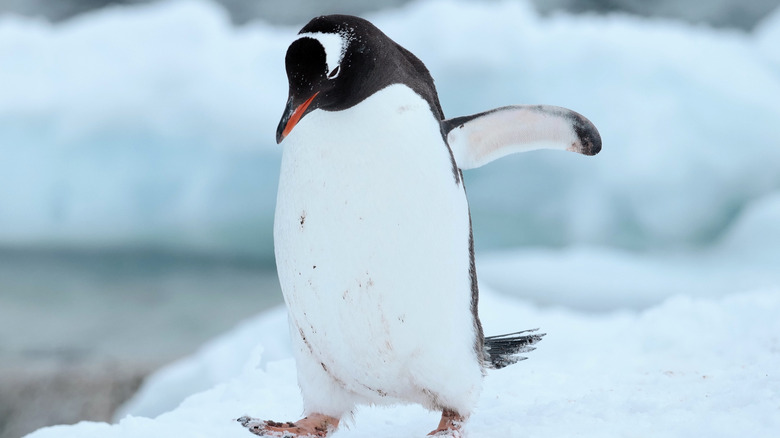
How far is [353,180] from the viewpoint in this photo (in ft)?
4.37

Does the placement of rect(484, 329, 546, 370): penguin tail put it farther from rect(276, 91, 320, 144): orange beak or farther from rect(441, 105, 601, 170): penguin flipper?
rect(276, 91, 320, 144): orange beak

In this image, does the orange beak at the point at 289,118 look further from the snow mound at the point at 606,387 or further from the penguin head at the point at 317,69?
the snow mound at the point at 606,387

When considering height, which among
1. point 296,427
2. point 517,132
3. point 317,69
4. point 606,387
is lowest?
point 606,387

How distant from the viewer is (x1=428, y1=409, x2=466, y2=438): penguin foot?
1.46 meters

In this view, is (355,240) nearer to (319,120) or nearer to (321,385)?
(319,120)

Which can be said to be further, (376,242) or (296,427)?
(296,427)

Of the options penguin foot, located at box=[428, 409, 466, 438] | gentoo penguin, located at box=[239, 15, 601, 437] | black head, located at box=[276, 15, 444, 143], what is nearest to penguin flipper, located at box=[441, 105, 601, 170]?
gentoo penguin, located at box=[239, 15, 601, 437]

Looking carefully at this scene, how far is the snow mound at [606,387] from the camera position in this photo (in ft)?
4.98

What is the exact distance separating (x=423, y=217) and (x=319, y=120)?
0.96 ft

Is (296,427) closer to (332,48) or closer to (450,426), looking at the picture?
(450,426)

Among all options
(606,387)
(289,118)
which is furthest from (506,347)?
(289,118)

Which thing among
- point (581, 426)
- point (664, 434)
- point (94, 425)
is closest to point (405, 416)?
point (581, 426)

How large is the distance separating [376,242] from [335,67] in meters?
0.35

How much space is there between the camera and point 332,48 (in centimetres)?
127
